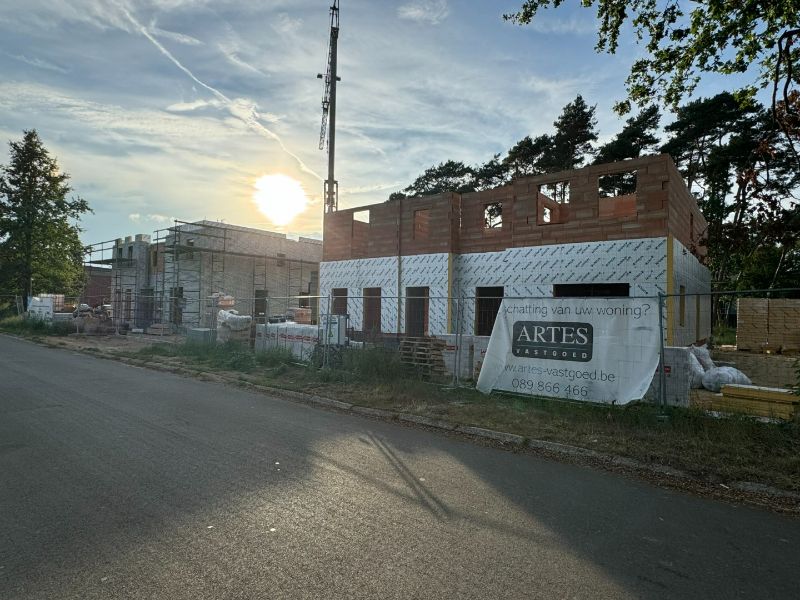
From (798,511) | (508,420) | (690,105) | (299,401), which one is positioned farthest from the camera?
(690,105)

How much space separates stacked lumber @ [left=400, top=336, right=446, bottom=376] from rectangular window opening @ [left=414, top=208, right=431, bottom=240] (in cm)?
834

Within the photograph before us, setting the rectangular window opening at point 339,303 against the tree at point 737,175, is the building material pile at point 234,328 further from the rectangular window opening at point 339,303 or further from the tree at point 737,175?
the tree at point 737,175

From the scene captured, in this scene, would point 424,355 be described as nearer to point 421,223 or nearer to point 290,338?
point 290,338

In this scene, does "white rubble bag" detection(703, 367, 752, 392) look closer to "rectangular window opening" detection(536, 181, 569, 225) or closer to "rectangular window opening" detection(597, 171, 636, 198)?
"rectangular window opening" detection(536, 181, 569, 225)

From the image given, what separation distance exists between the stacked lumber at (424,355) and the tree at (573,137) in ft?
81.7

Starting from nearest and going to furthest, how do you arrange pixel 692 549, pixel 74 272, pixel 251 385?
A: pixel 692 549 < pixel 251 385 < pixel 74 272

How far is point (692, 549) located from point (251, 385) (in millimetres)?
9401

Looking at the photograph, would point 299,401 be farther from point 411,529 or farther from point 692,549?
point 692,549

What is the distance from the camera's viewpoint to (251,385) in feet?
37.0

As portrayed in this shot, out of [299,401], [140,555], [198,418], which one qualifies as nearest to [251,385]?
[299,401]

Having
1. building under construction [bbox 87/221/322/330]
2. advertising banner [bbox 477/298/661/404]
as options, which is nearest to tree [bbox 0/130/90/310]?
building under construction [bbox 87/221/322/330]

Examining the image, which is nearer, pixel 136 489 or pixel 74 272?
pixel 136 489

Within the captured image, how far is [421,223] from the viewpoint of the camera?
20.8 metres

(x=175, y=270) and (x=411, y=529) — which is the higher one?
(x=175, y=270)
